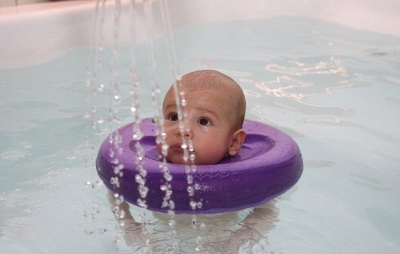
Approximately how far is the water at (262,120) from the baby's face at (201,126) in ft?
0.69

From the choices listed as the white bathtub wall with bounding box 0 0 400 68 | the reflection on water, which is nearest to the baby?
the reflection on water

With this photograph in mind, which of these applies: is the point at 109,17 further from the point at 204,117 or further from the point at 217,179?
the point at 217,179

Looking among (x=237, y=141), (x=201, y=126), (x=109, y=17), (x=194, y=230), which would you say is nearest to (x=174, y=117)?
(x=201, y=126)

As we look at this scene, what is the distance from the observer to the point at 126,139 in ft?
7.21

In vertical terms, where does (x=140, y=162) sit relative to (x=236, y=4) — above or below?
above

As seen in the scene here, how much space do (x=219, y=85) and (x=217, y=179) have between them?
0.97ft

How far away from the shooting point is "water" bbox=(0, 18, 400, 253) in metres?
2.02

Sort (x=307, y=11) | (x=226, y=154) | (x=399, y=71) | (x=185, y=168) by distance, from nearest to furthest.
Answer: (x=185, y=168)
(x=226, y=154)
(x=399, y=71)
(x=307, y=11)

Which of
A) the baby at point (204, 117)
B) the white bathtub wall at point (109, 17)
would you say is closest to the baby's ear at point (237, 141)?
the baby at point (204, 117)

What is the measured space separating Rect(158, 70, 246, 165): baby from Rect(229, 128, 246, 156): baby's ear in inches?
0.7

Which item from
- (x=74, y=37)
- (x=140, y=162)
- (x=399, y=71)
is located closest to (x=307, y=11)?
(x=399, y=71)

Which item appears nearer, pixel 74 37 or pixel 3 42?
pixel 3 42

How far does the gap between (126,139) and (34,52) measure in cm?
188

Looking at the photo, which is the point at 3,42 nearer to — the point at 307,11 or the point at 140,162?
the point at 140,162
